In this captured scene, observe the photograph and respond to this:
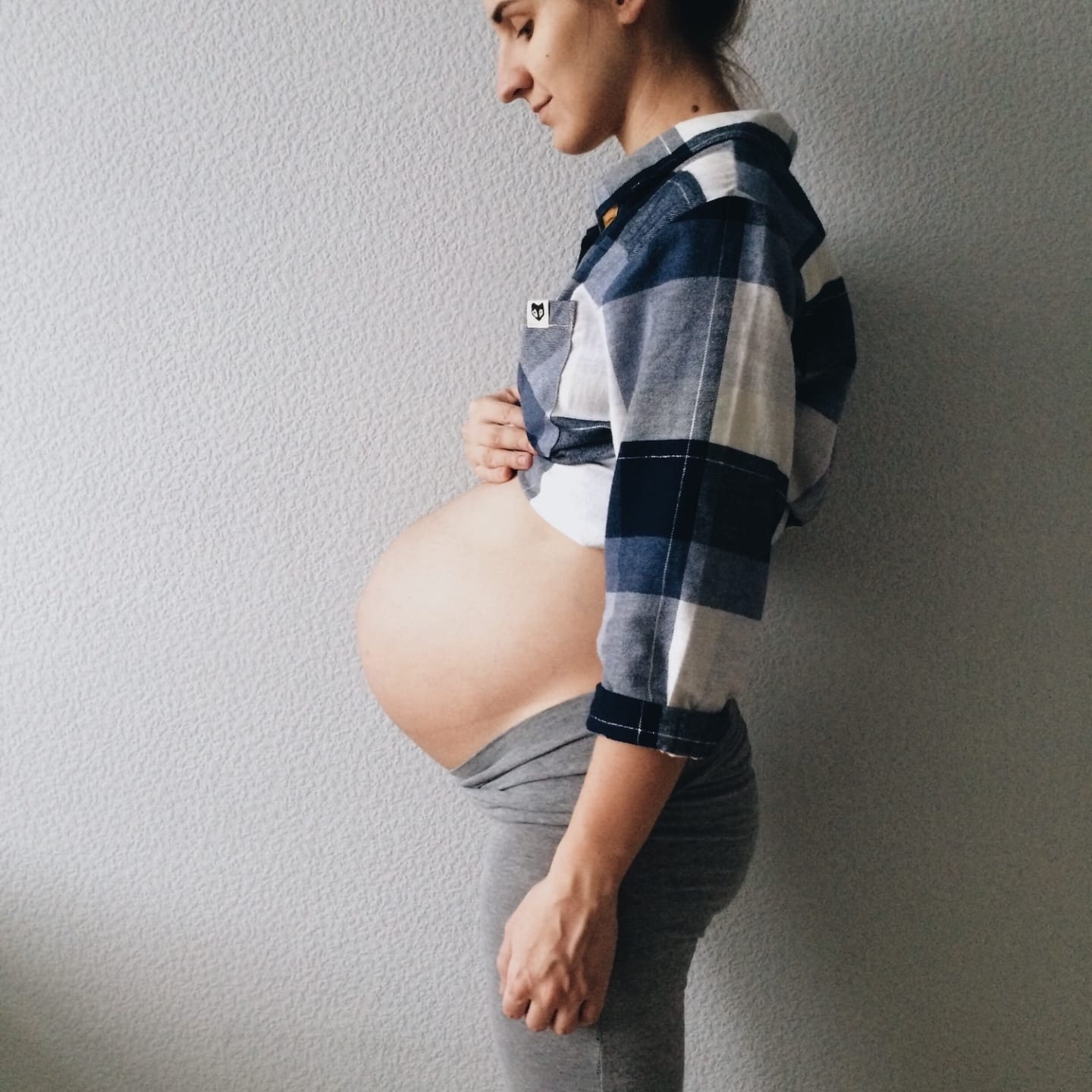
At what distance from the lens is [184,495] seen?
112cm

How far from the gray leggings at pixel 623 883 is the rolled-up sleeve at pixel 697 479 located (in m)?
0.13

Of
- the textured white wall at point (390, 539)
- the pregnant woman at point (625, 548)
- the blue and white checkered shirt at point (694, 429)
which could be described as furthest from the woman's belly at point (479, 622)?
the textured white wall at point (390, 539)

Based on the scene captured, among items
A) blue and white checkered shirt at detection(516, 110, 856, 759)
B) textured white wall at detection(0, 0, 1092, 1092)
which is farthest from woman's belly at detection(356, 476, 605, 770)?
textured white wall at detection(0, 0, 1092, 1092)

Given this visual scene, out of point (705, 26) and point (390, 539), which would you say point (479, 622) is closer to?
point (390, 539)

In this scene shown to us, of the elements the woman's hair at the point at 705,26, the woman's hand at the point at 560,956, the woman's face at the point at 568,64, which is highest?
the woman's hair at the point at 705,26

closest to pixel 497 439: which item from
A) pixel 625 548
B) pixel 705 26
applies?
pixel 625 548

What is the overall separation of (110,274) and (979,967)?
1241mm

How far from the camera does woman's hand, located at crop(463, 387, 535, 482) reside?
88cm

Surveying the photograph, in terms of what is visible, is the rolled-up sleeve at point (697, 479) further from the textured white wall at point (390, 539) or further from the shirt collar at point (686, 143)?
the textured white wall at point (390, 539)

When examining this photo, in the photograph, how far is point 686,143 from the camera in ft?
2.46

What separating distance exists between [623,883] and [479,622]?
0.23 metres

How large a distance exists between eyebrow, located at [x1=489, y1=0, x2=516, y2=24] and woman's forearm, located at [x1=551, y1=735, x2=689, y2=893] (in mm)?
552

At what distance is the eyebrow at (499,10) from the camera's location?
2.53ft

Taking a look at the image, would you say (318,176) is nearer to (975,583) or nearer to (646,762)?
(646,762)
